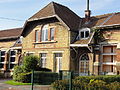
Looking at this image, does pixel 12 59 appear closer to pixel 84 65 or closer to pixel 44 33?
pixel 44 33

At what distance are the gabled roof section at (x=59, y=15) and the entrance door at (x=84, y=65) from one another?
3.36 m

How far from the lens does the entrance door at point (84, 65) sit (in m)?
21.2

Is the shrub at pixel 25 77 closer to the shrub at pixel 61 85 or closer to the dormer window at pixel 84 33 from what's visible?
the dormer window at pixel 84 33

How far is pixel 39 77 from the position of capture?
55.9 ft

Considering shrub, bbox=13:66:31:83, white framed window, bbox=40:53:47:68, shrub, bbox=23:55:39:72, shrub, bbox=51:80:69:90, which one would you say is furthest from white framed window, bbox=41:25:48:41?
shrub, bbox=51:80:69:90

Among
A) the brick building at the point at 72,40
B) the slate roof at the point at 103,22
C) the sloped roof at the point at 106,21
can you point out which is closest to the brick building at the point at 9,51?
the brick building at the point at 72,40

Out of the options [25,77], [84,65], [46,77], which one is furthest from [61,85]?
[84,65]

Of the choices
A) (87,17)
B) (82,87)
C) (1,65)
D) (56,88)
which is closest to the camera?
(82,87)

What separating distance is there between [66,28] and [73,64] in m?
3.88

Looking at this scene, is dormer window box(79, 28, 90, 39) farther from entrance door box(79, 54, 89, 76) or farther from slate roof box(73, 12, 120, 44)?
entrance door box(79, 54, 89, 76)

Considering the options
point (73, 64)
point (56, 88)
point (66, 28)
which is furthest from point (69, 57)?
point (56, 88)

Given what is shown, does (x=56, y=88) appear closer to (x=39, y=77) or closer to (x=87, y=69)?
(x=39, y=77)

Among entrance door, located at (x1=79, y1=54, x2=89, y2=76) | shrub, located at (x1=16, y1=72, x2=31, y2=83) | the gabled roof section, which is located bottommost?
shrub, located at (x1=16, y1=72, x2=31, y2=83)

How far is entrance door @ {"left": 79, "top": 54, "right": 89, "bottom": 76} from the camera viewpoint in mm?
21244
